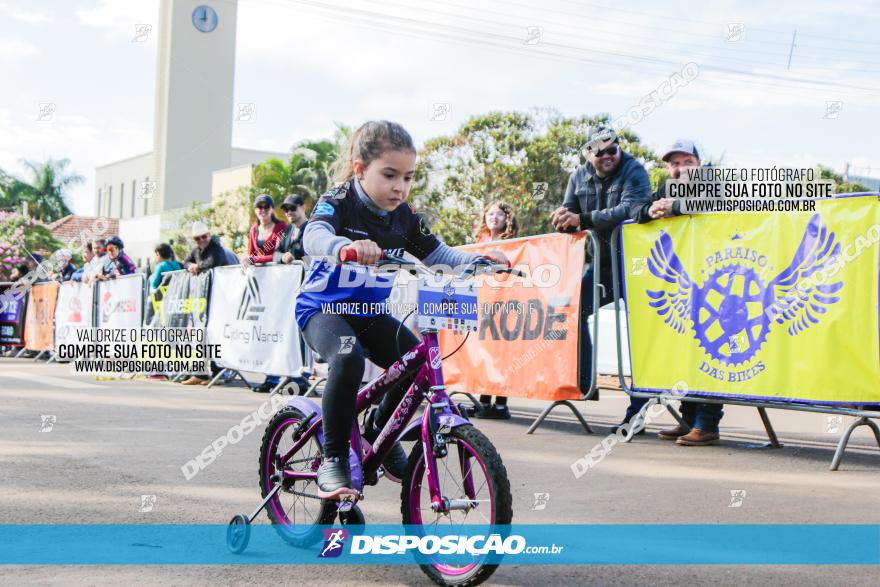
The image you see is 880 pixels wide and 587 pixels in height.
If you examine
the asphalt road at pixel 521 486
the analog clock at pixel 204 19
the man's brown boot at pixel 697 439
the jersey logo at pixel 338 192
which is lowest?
the asphalt road at pixel 521 486

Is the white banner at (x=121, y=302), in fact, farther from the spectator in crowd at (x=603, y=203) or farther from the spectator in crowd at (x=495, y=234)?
the spectator in crowd at (x=603, y=203)

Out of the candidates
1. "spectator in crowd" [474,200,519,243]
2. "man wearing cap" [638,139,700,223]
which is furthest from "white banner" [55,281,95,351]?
"man wearing cap" [638,139,700,223]

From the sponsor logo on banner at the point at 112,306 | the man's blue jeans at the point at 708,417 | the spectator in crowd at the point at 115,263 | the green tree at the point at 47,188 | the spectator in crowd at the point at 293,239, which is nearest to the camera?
the man's blue jeans at the point at 708,417

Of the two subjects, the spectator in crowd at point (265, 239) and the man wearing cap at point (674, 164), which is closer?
the man wearing cap at point (674, 164)

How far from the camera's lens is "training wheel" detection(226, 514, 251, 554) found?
4125 millimetres

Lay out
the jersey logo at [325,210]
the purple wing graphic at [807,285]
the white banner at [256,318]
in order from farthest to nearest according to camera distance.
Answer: the white banner at [256,318] < the purple wing graphic at [807,285] < the jersey logo at [325,210]

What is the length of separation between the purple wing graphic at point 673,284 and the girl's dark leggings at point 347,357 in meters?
3.77

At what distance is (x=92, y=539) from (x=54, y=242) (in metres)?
51.0

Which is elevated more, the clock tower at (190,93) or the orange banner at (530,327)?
the clock tower at (190,93)

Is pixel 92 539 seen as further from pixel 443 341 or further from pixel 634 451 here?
pixel 443 341

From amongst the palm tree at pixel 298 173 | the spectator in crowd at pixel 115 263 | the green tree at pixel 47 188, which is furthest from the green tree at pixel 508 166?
the green tree at pixel 47 188

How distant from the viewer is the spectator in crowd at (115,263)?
17094mm

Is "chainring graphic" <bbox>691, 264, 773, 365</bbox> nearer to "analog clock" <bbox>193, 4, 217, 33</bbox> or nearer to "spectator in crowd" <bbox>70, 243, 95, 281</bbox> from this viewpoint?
"spectator in crowd" <bbox>70, 243, 95, 281</bbox>

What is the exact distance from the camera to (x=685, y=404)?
8.15 metres
